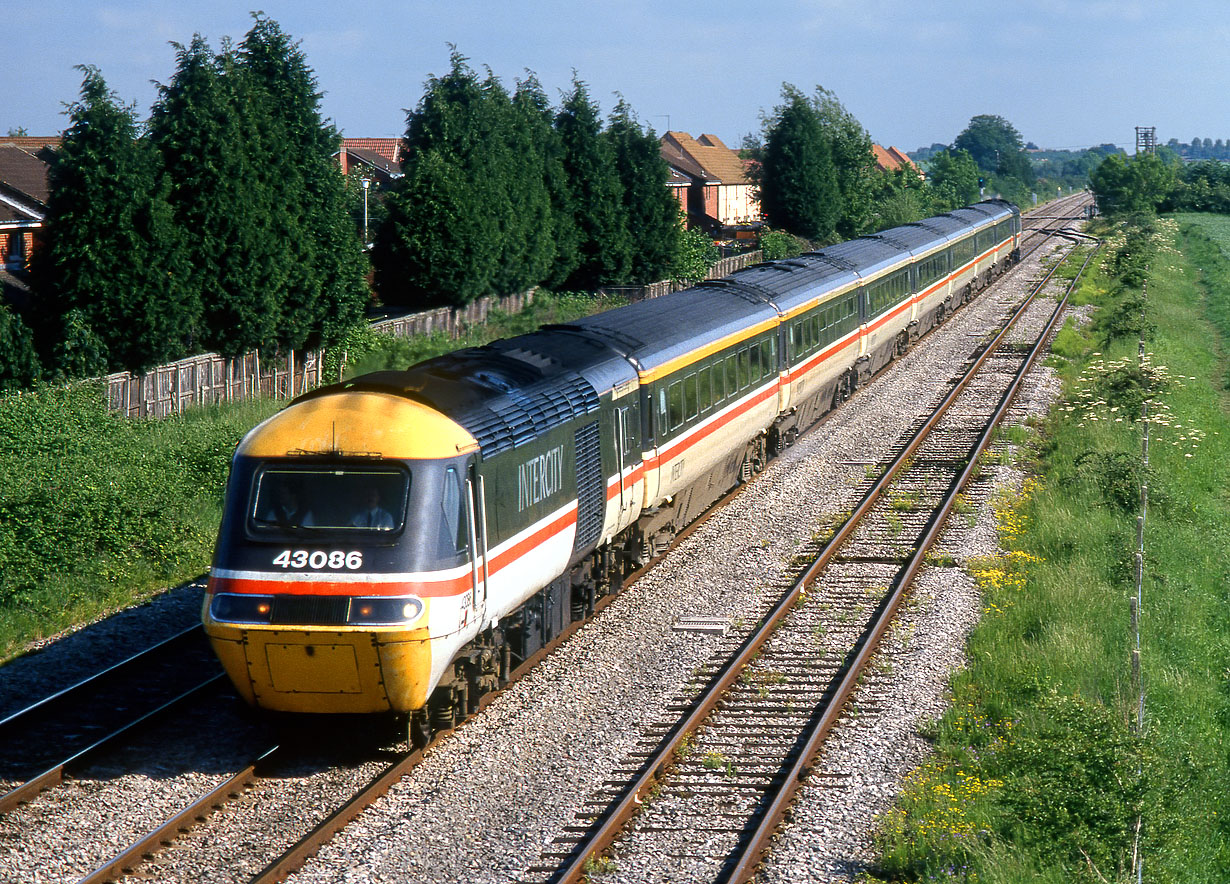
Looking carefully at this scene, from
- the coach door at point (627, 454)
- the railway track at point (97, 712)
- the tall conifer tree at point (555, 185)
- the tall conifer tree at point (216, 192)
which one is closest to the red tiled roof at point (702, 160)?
the tall conifer tree at point (555, 185)

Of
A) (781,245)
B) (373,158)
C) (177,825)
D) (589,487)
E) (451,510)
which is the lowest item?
(177,825)

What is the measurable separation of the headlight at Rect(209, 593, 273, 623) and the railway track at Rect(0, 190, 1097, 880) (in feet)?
4.30


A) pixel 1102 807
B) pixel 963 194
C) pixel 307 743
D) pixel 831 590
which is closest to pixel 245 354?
pixel 831 590

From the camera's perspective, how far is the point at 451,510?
10.4 m

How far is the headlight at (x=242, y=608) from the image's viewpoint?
390 inches

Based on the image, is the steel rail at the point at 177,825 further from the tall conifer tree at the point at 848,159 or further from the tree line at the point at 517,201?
the tall conifer tree at the point at 848,159

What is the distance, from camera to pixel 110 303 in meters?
22.3

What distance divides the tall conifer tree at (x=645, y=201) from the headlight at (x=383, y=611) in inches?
1350

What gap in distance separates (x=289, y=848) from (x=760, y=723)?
176 inches

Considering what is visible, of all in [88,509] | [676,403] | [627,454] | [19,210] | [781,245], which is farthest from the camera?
[781,245]

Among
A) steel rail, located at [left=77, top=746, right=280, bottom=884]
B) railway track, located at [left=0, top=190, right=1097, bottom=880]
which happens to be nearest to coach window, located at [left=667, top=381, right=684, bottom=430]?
railway track, located at [left=0, top=190, right=1097, bottom=880]

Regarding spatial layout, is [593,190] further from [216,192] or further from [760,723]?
[760,723]

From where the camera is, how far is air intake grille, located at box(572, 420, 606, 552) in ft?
43.7

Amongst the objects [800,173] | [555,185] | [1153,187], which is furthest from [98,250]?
[1153,187]
